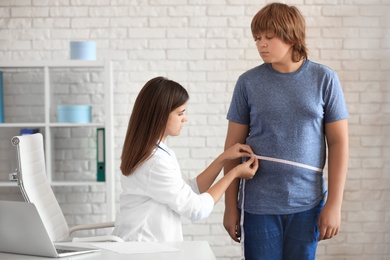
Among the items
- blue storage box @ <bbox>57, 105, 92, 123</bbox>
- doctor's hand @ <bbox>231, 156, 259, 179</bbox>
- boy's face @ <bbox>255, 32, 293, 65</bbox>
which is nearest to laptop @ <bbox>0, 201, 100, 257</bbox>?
doctor's hand @ <bbox>231, 156, 259, 179</bbox>

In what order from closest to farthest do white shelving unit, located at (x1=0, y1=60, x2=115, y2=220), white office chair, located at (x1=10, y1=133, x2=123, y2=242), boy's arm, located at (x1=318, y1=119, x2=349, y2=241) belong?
boy's arm, located at (x1=318, y1=119, x2=349, y2=241)
white office chair, located at (x1=10, y1=133, x2=123, y2=242)
white shelving unit, located at (x1=0, y1=60, x2=115, y2=220)

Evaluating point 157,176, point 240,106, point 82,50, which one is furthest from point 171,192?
point 82,50

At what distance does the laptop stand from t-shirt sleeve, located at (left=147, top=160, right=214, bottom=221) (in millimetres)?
467

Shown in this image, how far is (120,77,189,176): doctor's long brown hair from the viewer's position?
8.68 ft

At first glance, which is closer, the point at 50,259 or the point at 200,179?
the point at 50,259

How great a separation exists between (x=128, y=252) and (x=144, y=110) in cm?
72

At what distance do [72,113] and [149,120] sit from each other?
1844 mm

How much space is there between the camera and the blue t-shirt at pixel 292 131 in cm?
260

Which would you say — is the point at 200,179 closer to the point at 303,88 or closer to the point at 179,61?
the point at 303,88

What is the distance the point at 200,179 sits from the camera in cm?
301

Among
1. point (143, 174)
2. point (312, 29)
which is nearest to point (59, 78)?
point (312, 29)

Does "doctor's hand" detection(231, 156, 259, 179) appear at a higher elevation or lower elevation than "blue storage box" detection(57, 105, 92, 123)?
lower

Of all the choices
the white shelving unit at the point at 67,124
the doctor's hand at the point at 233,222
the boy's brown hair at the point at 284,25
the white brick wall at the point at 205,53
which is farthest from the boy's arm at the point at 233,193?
the white brick wall at the point at 205,53

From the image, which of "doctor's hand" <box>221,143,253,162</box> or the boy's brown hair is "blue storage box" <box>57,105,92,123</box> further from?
the boy's brown hair
